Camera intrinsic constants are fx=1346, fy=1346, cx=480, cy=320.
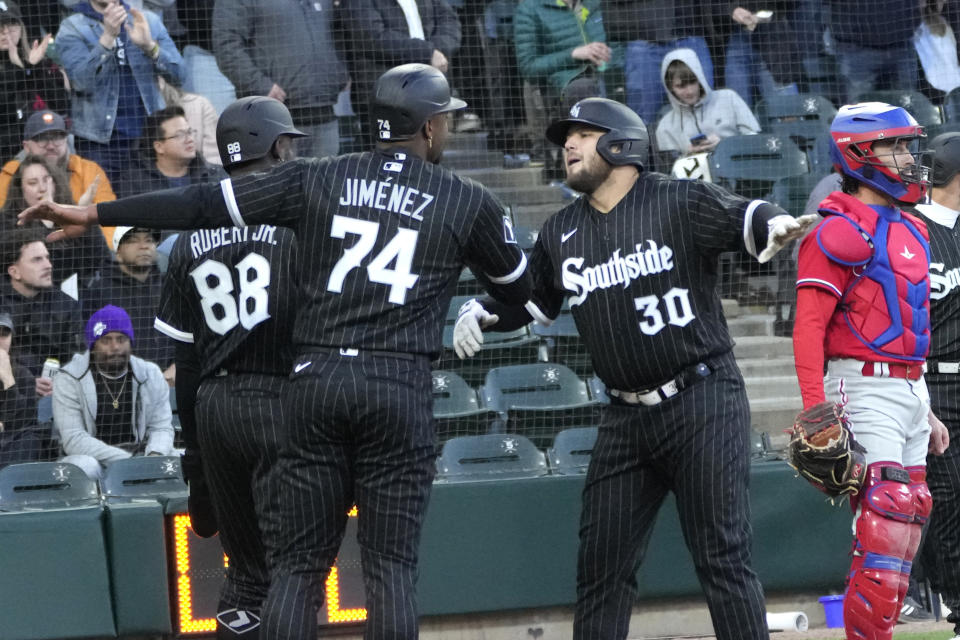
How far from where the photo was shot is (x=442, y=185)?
390 cm

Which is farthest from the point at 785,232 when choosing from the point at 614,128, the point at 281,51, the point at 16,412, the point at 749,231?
the point at 281,51

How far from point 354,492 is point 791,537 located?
115 inches

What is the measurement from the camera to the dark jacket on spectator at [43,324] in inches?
293

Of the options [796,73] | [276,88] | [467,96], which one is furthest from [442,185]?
[796,73]

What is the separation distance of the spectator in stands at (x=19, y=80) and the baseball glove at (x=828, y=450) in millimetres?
5646

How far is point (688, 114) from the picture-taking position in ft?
28.5

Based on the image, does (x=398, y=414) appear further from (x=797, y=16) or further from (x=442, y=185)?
(x=797, y=16)

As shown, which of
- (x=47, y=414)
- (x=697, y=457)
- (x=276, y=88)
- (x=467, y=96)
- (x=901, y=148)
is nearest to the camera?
(x=697, y=457)

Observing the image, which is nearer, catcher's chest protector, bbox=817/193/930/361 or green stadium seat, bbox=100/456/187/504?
catcher's chest protector, bbox=817/193/930/361

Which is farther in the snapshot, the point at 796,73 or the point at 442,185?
the point at 796,73

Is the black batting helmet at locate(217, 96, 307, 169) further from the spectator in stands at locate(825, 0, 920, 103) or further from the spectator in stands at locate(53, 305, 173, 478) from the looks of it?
the spectator in stands at locate(825, 0, 920, 103)

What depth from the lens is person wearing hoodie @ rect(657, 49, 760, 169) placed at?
28.2ft

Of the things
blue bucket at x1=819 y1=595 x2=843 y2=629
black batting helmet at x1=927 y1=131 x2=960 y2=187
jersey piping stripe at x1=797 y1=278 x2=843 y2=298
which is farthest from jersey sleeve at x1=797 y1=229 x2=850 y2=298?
blue bucket at x1=819 y1=595 x2=843 y2=629

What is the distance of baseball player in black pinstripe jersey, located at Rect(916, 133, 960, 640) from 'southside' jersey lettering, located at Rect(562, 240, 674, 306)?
5.93ft
